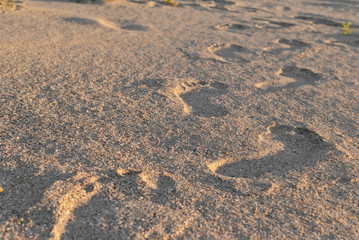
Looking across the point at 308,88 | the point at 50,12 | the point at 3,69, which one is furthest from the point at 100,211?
the point at 50,12

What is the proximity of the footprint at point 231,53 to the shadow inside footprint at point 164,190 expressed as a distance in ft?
5.30

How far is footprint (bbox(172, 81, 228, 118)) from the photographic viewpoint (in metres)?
1.94

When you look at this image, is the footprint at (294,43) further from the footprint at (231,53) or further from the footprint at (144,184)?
the footprint at (144,184)

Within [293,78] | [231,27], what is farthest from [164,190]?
[231,27]

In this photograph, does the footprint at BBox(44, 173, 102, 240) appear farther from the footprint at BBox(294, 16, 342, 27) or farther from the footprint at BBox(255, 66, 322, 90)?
the footprint at BBox(294, 16, 342, 27)

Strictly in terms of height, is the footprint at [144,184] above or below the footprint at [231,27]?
below

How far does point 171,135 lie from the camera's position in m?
1.67

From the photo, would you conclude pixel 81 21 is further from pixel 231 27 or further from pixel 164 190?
pixel 164 190

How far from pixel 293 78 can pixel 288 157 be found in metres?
1.08

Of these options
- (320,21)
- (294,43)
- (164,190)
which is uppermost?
(320,21)

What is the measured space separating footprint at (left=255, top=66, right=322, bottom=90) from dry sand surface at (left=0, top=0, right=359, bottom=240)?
15 mm

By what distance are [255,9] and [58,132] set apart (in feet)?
13.1

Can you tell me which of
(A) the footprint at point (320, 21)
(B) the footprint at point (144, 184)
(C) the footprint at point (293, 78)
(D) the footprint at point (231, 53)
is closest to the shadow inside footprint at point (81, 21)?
(D) the footprint at point (231, 53)

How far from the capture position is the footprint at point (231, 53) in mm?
2790
